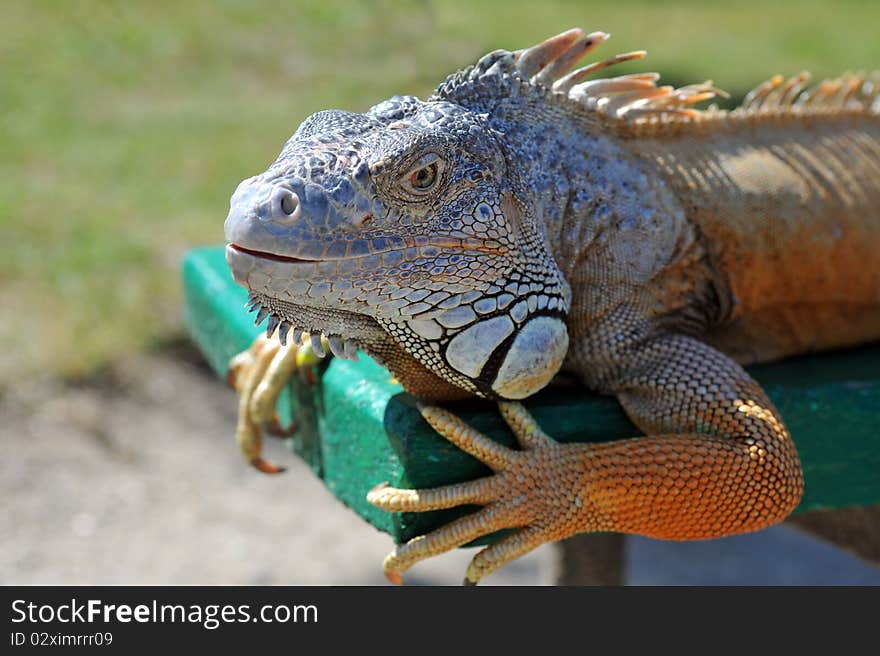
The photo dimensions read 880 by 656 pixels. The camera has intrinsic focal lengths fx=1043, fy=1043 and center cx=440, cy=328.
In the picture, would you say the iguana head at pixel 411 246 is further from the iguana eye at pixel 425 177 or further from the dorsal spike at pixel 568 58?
the dorsal spike at pixel 568 58

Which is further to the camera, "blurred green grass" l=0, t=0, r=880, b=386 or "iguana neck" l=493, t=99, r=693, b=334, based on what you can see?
"blurred green grass" l=0, t=0, r=880, b=386

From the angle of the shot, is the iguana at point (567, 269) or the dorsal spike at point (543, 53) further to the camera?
the dorsal spike at point (543, 53)

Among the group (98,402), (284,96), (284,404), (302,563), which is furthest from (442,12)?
(284,404)

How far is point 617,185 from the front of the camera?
1.92 meters

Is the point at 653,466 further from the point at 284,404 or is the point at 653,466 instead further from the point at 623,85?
the point at 284,404

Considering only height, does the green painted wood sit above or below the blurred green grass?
below

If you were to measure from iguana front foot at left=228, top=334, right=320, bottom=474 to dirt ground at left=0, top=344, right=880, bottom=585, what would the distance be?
1.75 m

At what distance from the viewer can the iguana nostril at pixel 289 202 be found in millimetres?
1501

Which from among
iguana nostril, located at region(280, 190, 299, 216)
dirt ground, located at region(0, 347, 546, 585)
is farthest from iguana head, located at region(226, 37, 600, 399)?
dirt ground, located at region(0, 347, 546, 585)

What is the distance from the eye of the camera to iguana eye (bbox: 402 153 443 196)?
1602 mm

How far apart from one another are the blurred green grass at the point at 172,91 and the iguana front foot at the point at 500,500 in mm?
3404

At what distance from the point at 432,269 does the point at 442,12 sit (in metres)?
8.05

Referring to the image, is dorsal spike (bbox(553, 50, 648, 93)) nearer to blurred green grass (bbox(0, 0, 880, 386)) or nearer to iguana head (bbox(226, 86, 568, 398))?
iguana head (bbox(226, 86, 568, 398))

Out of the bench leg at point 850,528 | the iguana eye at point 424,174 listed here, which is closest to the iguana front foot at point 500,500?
the iguana eye at point 424,174
